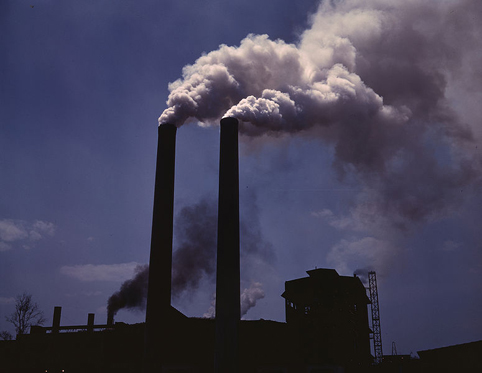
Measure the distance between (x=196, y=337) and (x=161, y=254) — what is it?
5.09 m

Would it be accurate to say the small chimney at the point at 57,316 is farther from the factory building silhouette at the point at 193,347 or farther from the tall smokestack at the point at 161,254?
the tall smokestack at the point at 161,254

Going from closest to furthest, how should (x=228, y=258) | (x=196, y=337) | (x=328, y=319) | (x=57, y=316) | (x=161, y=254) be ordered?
(x=228, y=258)
(x=161, y=254)
(x=196, y=337)
(x=328, y=319)
(x=57, y=316)

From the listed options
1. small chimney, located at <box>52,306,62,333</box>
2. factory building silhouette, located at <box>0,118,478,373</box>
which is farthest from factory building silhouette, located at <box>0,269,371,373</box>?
small chimney, located at <box>52,306,62,333</box>

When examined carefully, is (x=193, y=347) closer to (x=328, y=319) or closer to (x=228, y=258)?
(x=228, y=258)

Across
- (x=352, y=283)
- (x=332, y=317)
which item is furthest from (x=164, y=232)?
(x=352, y=283)

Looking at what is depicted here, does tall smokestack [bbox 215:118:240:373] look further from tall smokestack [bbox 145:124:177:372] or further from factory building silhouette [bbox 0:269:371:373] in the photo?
tall smokestack [bbox 145:124:177:372]

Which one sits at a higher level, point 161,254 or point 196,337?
point 161,254

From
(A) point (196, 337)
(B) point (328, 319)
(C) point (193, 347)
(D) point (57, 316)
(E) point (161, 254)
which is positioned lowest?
(C) point (193, 347)

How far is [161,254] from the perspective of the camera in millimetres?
24047

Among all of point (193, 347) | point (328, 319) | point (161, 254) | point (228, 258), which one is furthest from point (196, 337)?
point (328, 319)

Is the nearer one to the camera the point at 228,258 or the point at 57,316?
the point at 228,258

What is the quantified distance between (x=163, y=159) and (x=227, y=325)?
401 inches

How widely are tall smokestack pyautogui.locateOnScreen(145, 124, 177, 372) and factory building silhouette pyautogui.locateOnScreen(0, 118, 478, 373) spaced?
0.05m

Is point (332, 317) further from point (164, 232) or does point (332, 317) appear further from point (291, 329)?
point (164, 232)
